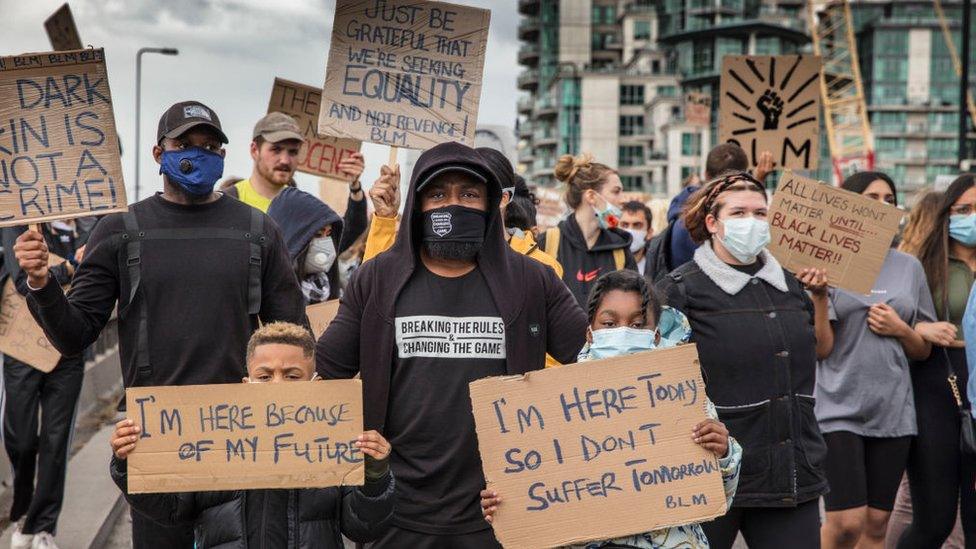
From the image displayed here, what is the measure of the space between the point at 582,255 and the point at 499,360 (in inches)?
131

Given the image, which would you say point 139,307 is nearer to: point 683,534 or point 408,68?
point 408,68

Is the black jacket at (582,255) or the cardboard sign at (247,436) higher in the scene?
the black jacket at (582,255)

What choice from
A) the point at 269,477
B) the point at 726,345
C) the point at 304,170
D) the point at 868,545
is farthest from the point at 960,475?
the point at 304,170

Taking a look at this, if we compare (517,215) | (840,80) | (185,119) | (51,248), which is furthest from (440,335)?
(840,80)

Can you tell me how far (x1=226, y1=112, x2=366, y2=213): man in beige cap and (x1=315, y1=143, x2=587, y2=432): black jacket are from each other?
223cm

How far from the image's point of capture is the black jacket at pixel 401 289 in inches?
159

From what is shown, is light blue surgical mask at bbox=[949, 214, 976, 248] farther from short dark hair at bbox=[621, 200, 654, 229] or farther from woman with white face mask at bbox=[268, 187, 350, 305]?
short dark hair at bbox=[621, 200, 654, 229]

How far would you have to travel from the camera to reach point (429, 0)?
5.55m

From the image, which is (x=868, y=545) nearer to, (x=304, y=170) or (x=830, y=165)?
(x=304, y=170)

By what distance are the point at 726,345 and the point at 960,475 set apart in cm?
203

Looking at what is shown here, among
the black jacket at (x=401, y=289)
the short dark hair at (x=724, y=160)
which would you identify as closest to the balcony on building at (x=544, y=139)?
the short dark hair at (x=724, y=160)

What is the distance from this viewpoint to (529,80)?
434 ft

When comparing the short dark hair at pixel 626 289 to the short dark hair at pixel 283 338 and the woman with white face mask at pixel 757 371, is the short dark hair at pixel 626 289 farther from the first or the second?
the short dark hair at pixel 283 338

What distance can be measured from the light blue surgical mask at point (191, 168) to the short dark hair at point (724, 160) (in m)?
3.04
